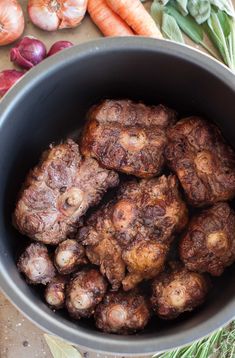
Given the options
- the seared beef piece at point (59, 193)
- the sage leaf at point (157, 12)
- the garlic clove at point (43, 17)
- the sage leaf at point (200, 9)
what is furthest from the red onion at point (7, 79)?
the sage leaf at point (200, 9)

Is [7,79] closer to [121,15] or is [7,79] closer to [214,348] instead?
[121,15]

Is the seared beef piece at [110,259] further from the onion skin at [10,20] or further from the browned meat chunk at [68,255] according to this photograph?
the onion skin at [10,20]

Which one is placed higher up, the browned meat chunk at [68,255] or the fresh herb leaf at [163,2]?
the fresh herb leaf at [163,2]

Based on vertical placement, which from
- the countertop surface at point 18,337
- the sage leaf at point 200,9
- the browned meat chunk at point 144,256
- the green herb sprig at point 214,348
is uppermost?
the sage leaf at point 200,9

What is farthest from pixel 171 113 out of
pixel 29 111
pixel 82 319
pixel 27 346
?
pixel 27 346

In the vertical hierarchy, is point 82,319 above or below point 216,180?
below

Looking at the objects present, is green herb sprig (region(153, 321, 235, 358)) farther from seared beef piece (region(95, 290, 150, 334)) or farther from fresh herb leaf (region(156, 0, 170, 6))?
fresh herb leaf (region(156, 0, 170, 6))

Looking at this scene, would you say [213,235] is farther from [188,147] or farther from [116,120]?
[116,120]
